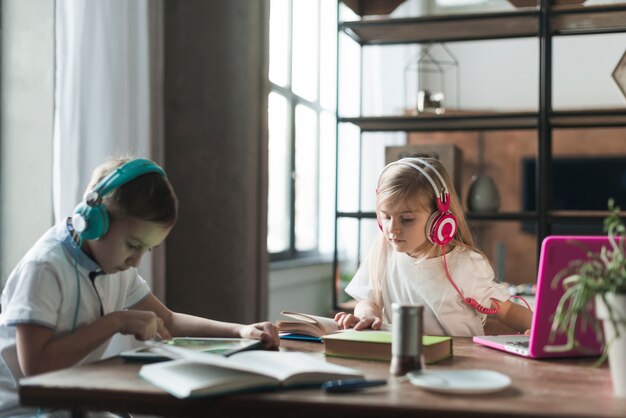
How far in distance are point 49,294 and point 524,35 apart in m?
2.63

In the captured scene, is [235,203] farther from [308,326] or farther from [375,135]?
[375,135]

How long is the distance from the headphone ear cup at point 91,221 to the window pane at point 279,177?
3073mm

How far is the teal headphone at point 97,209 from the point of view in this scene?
4.58 ft

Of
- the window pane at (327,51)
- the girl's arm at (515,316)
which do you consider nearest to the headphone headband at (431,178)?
the girl's arm at (515,316)

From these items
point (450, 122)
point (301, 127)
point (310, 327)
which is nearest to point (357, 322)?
point (310, 327)

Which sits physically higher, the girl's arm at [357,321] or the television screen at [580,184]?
the television screen at [580,184]

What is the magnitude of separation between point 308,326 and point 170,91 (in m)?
1.73

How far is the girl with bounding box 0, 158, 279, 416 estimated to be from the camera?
1349 mm

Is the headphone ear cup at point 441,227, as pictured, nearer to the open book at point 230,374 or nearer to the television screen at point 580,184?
the open book at point 230,374

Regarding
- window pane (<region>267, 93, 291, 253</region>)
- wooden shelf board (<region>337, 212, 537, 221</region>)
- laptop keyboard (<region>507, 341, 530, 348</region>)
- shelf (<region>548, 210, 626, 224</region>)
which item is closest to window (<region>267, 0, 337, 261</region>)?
window pane (<region>267, 93, 291, 253</region>)

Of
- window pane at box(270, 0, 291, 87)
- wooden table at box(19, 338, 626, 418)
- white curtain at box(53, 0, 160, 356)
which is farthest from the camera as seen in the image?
window pane at box(270, 0, 291, 87)

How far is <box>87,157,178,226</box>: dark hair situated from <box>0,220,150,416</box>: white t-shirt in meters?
0.12

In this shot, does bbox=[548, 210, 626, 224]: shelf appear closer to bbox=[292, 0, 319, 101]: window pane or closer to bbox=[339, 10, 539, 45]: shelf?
bbox=[339, 10, 539, 45]: shelf

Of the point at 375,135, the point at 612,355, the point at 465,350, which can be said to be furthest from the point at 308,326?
the point at 375,135
